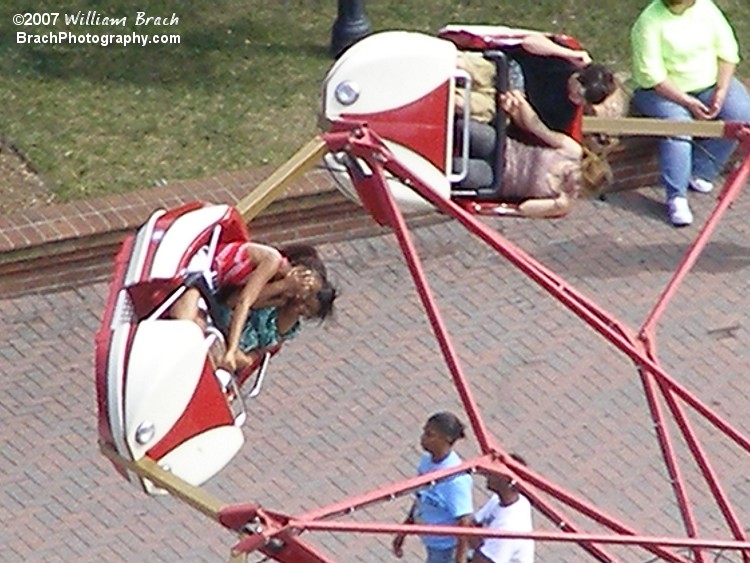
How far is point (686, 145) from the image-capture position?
12.8m

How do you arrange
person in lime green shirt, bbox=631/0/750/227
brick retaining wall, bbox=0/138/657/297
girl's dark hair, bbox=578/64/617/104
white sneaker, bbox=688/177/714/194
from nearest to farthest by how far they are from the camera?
1. girl's dark hair, bbox=578/64/617/104
2. brick retaining wall, bbox=0/138/657/297
3. person in lime green shirt, bbox=631/0/750/227
4. white sneaker, bbox=688/177/714/194

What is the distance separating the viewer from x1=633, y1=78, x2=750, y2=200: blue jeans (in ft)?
41.5

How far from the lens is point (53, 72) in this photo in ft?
44.4

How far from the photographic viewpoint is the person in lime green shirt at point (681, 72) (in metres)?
12.5

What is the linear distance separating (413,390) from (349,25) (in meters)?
3.05

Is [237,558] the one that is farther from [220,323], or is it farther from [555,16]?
[555,16]

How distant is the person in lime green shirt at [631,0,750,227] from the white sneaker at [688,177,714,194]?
305mm

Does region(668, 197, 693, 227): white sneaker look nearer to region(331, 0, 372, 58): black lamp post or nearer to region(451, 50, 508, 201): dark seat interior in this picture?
region(331, 0, 372, 58): black lamp post

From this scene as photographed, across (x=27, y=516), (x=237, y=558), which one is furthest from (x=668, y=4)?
(x=237, y=558)

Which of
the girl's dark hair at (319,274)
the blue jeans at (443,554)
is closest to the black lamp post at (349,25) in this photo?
the blue jeans at (443,554)

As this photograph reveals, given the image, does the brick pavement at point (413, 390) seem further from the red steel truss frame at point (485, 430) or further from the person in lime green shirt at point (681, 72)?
the red steel truss frame at point (485, 430)

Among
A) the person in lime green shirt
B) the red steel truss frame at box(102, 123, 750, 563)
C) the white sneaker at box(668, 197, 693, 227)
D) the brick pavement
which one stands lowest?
the brick pavement

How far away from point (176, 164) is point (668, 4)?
293 cm

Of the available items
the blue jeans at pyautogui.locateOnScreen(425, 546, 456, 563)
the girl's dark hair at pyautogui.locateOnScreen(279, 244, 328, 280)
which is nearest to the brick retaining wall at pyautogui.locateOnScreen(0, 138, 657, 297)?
the blue jeans at pyautogui.locateOnScreen(425, 546, 456, 563)
